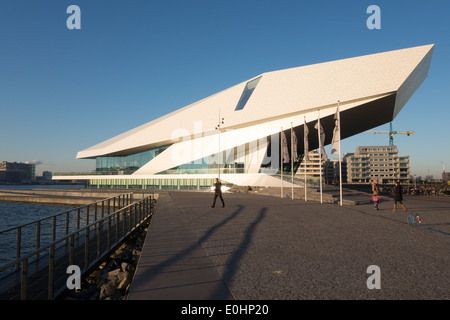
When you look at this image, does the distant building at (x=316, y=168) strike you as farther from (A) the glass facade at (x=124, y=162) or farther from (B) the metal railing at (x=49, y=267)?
(B) the metal railing at (x=49, y=267)

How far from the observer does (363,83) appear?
85.7ft

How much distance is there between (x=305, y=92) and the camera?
29734 mm

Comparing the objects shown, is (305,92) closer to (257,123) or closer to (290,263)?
(257,123)

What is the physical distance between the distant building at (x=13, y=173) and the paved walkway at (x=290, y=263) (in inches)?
8495

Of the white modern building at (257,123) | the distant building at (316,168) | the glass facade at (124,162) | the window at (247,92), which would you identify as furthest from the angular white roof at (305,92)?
the distant building at (316,168)

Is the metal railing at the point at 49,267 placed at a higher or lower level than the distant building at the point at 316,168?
lower

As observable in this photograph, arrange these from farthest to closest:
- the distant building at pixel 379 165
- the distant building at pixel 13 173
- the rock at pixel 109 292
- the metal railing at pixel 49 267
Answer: the distant building at pixel 13 173
the distant building at pixel 379 165
the rock at pixel 109 292
the metal railing at pixel 49 267

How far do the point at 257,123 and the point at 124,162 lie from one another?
26.7 meters

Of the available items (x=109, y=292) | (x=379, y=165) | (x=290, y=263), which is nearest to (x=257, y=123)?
(x=290, y=263)

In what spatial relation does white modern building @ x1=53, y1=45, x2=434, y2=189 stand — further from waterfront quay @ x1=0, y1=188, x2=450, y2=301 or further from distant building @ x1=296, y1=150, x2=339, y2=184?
distant building @ x1=296, y1=150, x2=339, y2=184

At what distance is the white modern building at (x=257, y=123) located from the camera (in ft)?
84.7
